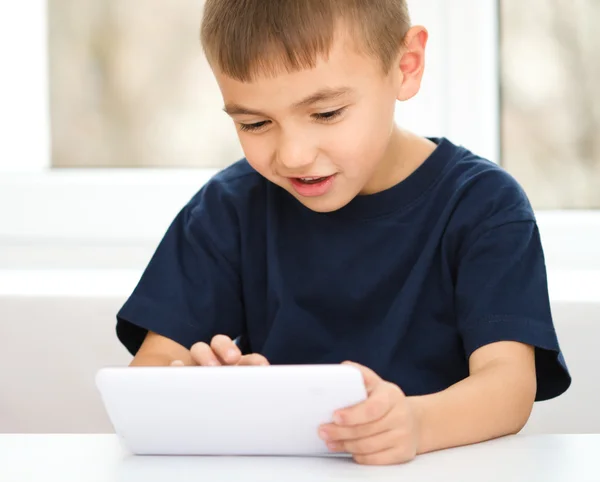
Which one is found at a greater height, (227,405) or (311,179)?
(311,179)

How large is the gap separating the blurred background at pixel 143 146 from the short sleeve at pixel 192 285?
0.32 m

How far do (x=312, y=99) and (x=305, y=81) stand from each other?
18 mm

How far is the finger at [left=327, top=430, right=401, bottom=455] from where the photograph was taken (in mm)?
750

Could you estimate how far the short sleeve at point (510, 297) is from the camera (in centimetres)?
96

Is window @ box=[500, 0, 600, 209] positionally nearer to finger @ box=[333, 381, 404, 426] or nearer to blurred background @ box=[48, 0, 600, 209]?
blurred background @ box=[48, 0, 600, 209]

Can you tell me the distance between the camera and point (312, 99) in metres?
0.94

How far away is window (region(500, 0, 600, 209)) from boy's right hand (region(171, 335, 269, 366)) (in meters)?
1.04

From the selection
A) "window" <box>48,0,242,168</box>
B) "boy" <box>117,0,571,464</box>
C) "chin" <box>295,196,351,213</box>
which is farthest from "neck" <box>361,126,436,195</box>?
"window" <box>48,0,242,168</box>

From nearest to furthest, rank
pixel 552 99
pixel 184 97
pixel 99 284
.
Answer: pixel 99 284, pixel 552 99, pixel 184 97

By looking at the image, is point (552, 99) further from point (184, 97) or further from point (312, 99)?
point (312, 99)

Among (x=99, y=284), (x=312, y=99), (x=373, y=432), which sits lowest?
(x=99, y=284)

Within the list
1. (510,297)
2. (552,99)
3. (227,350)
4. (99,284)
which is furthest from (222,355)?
(552,99)

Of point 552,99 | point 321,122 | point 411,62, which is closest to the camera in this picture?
point 321,122

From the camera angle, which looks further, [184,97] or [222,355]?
[184,97]
